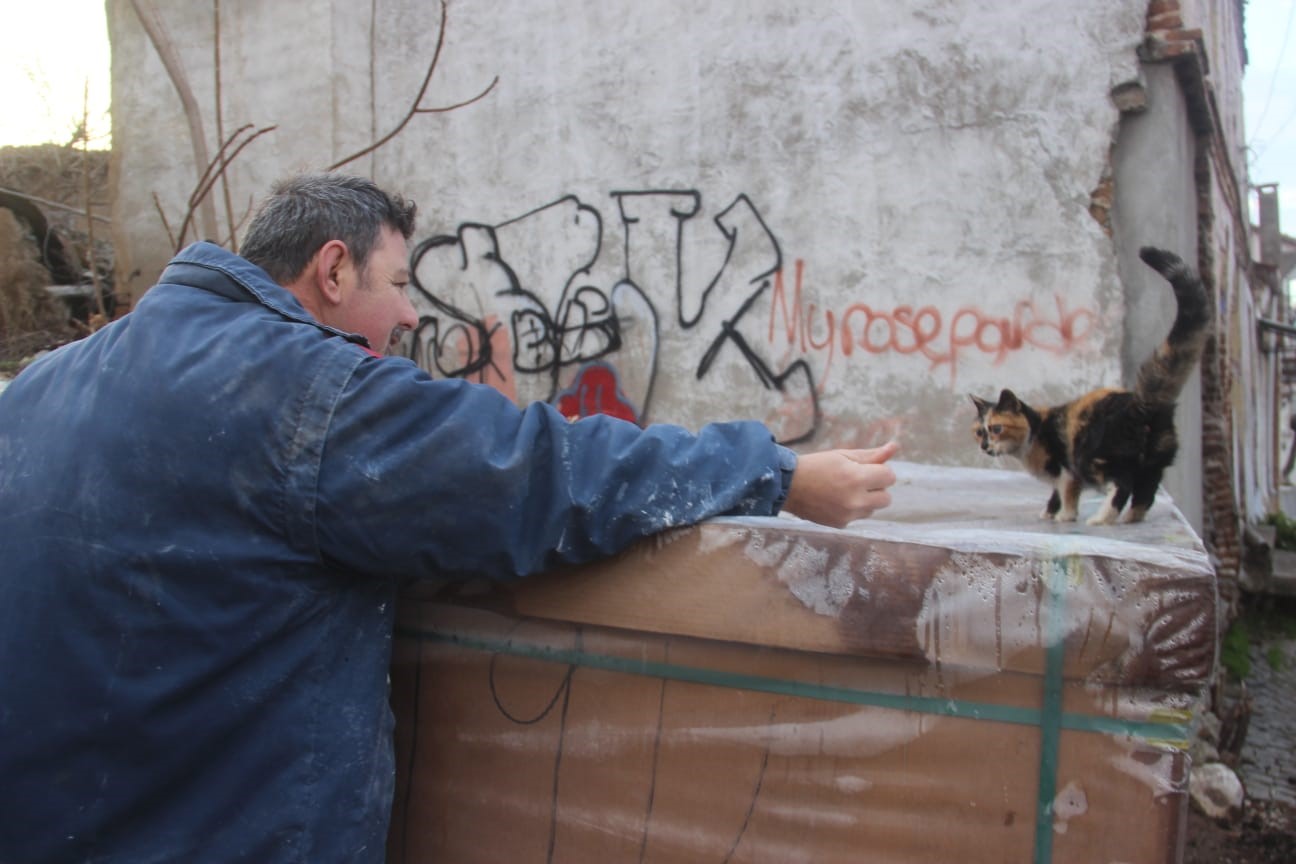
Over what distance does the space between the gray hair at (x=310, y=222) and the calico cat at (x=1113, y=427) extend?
200cm

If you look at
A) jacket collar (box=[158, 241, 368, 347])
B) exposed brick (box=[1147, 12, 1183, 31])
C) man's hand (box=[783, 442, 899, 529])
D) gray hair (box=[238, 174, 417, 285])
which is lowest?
man's hand (box=[783, 442, 899, 529])

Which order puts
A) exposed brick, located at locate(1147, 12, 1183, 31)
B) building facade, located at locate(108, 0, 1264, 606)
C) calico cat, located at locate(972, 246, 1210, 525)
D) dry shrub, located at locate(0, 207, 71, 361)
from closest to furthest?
calico cat, located at locate(972, 246, 1210, 525), exposed brick, located at locate(1147, 12, 1183, 31), building facade, located at locate(108, 0, 1264, 606), dry shrub, located at locate(0, 207, 71, 361)

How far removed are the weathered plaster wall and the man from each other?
4.21m

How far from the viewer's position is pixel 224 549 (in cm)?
110

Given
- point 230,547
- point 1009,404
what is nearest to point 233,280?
point 230,547

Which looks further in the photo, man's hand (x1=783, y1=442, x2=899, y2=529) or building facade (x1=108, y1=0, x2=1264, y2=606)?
building facade (x1=108, y1=0, x2=1264, y2=606)

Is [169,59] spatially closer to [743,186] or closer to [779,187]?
[743,186]

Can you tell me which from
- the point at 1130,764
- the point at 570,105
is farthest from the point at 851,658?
the point at 570,105

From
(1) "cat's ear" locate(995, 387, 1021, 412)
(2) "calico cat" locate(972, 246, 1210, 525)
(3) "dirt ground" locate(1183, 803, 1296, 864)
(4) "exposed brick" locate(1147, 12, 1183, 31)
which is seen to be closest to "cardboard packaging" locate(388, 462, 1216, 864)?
(2) "calico cat" locate(972, 246, 1210, 525)

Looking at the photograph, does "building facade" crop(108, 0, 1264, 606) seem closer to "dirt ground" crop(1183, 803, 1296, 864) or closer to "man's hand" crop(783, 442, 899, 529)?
"dirt ground" crop(1183, 803, 1296, 864)

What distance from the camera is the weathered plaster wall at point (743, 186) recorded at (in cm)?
480

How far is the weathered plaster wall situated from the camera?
4.80 m

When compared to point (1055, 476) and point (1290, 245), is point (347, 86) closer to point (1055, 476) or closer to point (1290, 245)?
point (1055, 476)

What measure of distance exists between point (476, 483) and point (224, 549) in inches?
Answer: 11.9
